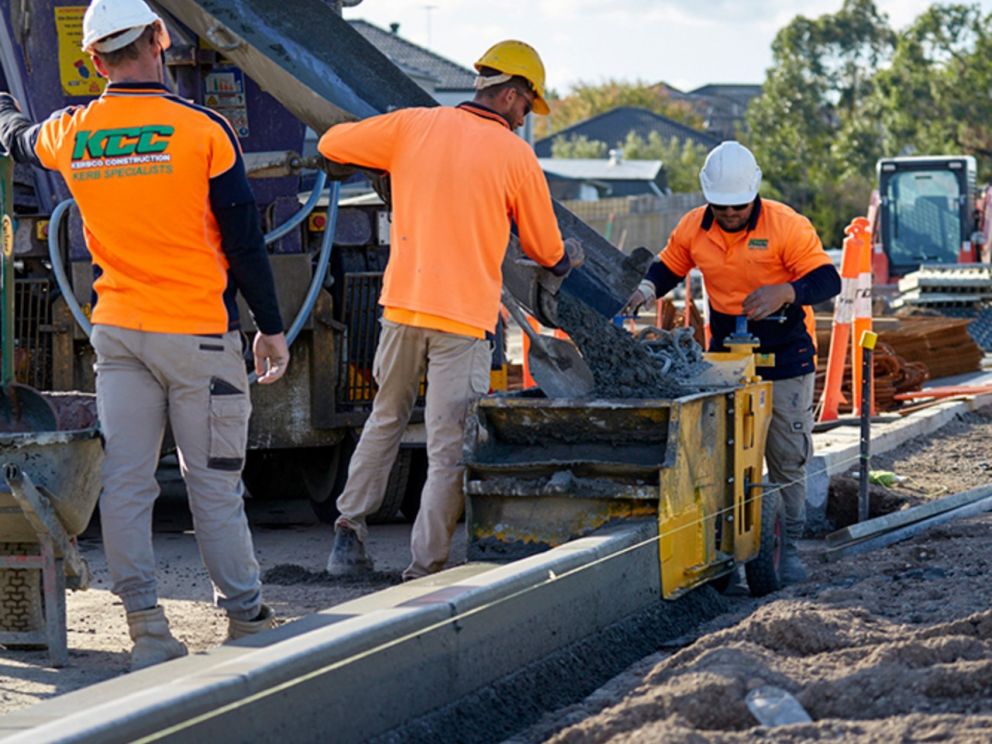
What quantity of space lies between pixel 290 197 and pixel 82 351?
1299 mm

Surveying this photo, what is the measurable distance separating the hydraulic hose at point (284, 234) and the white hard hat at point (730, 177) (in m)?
1.96

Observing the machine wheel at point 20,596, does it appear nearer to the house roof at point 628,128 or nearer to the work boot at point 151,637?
the work boot at point 151,637

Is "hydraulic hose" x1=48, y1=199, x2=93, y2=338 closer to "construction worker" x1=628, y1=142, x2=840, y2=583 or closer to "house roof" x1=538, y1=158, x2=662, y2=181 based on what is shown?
"construction worker" x1=628, y1=142, x2=840, y2=583

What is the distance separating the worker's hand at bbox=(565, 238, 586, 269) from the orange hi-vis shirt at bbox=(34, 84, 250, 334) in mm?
1773

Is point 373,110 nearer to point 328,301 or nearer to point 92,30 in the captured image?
point 328,301

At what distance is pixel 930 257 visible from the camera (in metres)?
31.8

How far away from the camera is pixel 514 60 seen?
6.68 meters

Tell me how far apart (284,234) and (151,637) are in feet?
11.5

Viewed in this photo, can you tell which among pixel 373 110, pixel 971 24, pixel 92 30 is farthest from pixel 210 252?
pixel 971 24

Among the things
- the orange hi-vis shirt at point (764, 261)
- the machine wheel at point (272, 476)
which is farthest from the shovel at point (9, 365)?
the machine wheel at point (272, 476)

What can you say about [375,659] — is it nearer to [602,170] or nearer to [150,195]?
[150,195]

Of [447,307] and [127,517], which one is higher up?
[447,307]

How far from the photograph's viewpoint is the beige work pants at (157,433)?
5.71 metres

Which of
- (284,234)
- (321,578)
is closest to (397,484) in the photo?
(284,234)
